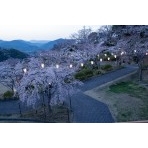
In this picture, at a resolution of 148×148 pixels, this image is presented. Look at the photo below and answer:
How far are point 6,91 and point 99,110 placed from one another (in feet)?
7.55

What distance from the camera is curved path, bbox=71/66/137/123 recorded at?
25.3ft

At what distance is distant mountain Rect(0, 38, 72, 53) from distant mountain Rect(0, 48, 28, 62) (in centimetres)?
10

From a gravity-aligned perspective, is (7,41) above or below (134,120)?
above

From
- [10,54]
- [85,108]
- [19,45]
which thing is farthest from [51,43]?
[85,108]

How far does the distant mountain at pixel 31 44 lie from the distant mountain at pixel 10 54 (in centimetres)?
10

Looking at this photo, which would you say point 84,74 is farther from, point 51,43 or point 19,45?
point 19,45

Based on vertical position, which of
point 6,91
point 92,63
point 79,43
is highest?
point 79,43

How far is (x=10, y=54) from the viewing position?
26.3 ft

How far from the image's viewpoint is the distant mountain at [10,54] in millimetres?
7926

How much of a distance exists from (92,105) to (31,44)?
6.92 feet
